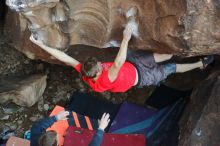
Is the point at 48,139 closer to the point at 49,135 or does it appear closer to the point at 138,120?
the point at 49,135

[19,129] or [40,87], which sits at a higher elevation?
[40,87]

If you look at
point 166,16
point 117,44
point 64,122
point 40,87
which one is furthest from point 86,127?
point 166,16

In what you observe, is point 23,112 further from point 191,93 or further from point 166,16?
point 166,16

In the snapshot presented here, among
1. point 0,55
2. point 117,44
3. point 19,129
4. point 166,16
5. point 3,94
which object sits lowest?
point 19,129

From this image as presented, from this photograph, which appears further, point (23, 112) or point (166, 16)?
point (23, 112)

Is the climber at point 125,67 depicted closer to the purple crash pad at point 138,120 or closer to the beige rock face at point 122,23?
the beige rock face at point 122,23

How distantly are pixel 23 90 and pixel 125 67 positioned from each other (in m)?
1.85

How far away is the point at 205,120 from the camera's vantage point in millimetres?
5301

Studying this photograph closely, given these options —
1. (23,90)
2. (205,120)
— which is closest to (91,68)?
(205,120)

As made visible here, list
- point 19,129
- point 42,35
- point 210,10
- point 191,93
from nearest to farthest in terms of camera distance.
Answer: point 210,10 → point 42,35 → point 191,93 → point 19,129

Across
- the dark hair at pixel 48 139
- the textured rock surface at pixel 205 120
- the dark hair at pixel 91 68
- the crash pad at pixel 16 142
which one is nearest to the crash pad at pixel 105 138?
the crash pad at pixel 16 142

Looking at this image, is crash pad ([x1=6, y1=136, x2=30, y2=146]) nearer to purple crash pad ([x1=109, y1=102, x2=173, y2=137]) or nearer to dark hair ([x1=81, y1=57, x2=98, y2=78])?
purple crash pad ([x1=109, y1=102, x2=173, y2=137])

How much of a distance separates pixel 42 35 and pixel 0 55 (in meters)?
1.52

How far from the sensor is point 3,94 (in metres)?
6.00
